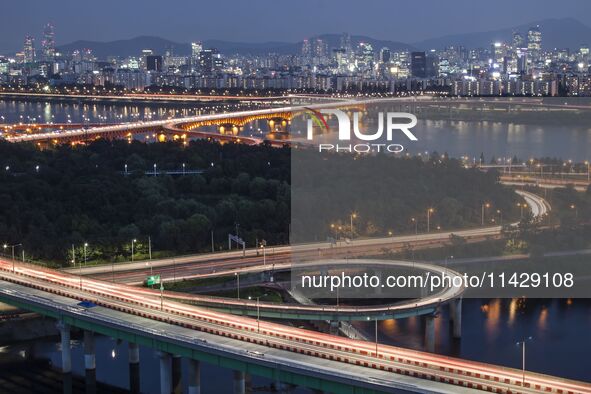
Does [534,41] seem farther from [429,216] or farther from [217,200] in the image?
[429,216]

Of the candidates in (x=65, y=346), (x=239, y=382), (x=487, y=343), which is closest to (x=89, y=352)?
(x=65, y=346)

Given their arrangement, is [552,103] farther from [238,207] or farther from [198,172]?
[238,207]

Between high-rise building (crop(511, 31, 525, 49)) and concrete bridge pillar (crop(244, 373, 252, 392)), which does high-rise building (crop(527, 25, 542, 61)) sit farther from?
concrete bridge pillar (crop(244, 373, 252, 392))

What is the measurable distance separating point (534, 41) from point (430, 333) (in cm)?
4465

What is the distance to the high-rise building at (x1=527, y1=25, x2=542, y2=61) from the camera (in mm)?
47938

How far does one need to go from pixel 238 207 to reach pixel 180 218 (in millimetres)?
660

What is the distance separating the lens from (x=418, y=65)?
4278cm

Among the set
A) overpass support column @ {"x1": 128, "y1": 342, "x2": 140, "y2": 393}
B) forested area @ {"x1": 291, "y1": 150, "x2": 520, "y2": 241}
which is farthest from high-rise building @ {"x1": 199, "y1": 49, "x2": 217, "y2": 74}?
overpass support column @ {"x1": 128, "y1": 342, "x2": 140, "y2": 393}

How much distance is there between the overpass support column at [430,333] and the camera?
7.03 meters

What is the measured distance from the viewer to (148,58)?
189ft

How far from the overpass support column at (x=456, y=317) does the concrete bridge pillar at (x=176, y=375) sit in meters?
2.11

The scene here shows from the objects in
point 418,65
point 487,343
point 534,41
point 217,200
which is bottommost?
point 487,343

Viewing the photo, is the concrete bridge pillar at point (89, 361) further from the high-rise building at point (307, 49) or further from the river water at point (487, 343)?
the high-rise building at point (307, 49)

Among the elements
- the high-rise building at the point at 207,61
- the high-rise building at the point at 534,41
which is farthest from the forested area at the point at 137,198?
the high-rise building at the point at 207,61
